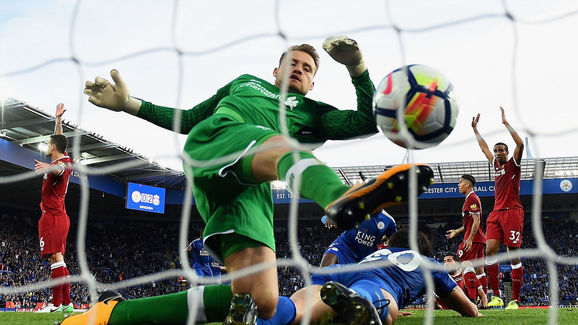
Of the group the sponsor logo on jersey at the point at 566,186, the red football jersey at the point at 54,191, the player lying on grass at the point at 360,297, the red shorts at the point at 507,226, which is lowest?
the player lying on grass at the point at 360,297

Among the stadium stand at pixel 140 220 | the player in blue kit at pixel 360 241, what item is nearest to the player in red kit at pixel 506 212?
the player in blue kit at pixel 360 241

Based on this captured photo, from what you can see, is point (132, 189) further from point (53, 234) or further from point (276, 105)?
point (276, 105)

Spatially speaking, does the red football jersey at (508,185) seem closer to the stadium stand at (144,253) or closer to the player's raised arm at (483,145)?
the player's raised arm at (483,145)

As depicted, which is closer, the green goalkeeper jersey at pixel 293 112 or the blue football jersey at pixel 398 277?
the green goalkeeper jersey at pixel 293 112

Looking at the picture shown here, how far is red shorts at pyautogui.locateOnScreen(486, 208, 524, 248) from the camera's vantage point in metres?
6.11

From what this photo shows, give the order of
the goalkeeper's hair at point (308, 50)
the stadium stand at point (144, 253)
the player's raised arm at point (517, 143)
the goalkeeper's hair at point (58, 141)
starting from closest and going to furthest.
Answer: the goalkeeper's hair at point (308, 50) < the player's raised arm at point (517, 143) < the goalkeeper's hair at point (58, 141) < the stadium stand at point (144, 253)

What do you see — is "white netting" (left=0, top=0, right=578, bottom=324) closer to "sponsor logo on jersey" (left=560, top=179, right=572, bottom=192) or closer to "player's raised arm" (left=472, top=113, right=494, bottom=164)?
"player's raised arm" (left=472, top=113, right=494, bottom=164)

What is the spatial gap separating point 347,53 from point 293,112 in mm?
A: 491

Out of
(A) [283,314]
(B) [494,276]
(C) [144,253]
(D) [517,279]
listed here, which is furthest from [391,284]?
(C) [144,253]

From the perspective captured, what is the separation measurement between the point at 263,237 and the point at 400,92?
3.15 ft

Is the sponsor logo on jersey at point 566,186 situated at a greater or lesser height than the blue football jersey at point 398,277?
greater

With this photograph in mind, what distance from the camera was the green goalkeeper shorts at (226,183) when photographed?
2.16m

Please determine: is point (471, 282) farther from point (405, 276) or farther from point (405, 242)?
point (405, 276)

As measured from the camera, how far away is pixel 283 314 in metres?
2.72
